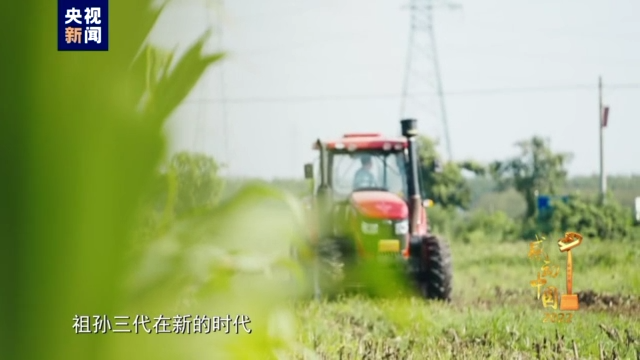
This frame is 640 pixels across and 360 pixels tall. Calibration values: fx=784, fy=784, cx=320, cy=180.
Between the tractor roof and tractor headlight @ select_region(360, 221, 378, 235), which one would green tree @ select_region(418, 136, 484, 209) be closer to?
the tractor roof

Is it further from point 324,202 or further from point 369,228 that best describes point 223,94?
point 369,228

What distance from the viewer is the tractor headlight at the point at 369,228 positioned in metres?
2.13

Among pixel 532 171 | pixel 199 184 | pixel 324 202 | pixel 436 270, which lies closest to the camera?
pixel 199 184

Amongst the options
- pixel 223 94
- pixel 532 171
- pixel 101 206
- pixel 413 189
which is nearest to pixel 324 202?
pixel 413 189

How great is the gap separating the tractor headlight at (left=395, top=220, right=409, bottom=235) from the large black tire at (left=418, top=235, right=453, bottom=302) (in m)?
0.07

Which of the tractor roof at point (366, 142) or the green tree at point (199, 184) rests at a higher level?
the tractor roof at point (366, 142)

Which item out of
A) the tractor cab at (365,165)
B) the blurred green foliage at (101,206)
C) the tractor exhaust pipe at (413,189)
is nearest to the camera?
the blurred green foliage at (101,206)

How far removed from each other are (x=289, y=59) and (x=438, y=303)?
29.7 inches

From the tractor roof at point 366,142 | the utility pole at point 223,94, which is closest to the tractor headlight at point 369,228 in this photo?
the tractor roof at point 366,142

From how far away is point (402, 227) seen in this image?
2197 millimetres

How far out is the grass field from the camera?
162 cm

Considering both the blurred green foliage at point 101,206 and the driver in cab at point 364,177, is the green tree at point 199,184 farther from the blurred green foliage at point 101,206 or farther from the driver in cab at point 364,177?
the driver in cab at point 364,177

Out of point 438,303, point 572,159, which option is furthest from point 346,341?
point 572,159

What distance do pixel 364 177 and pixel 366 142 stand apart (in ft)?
0.84
